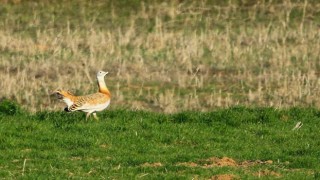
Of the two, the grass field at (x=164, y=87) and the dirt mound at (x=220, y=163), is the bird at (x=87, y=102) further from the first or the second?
the dirt mound at (x=220, y=163)

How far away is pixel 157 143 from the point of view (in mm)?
15852

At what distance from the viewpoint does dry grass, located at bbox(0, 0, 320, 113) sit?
72.0 ft

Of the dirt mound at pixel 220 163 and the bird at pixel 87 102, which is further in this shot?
the bird at pixel 87 102

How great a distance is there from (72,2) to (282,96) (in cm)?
1573

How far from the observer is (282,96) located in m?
21.8

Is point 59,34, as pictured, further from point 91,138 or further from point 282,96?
point 91,138

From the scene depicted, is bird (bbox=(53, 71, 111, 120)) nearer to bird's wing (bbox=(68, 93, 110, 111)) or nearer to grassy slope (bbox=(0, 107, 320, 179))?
bird's wing (bbox=(68, 93, 110, 111))

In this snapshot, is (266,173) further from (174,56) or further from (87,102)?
(174,56)

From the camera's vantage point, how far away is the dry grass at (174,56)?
72.0 ft

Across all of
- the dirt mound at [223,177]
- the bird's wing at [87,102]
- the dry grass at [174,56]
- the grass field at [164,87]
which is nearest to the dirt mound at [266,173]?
the grass field at [164,87]

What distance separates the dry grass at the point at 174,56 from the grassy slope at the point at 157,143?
2899mm

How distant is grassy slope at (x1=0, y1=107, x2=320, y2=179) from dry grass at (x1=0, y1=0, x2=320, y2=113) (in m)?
2.90

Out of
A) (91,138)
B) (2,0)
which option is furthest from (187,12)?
(91,138)

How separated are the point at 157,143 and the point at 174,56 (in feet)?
34.6
